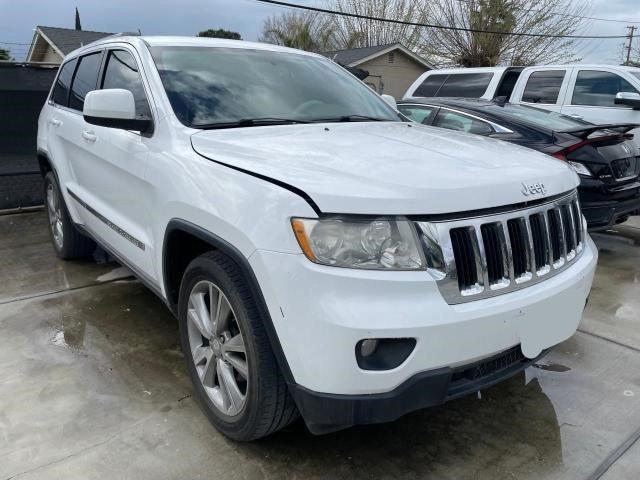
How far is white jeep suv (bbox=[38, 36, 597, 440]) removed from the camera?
2.01 m

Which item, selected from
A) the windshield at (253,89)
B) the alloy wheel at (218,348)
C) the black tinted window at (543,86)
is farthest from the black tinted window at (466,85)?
the alloy wheel at (218,348)

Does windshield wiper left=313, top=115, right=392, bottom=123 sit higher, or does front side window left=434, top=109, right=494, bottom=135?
windshield wiper left=313, top=115, right=392, bottom=123

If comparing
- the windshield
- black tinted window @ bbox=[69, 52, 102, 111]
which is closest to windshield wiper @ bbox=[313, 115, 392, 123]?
the windshield

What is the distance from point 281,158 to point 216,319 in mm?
784

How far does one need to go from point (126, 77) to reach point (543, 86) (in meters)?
6.96

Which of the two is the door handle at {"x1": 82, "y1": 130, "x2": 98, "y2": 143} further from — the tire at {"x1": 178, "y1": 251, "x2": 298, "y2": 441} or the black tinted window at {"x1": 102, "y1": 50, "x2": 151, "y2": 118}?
the tire at {"x1": 178, "y1": 251, "x2": 298, "y2": 441}

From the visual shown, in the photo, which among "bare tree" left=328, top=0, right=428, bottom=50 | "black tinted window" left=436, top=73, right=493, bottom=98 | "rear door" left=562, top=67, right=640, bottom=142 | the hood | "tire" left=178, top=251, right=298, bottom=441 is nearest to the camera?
the hood

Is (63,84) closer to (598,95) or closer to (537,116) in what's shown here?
(537,116)

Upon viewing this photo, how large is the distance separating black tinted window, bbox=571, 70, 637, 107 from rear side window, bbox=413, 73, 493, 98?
1.37 metres

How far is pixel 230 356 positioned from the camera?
254 cm

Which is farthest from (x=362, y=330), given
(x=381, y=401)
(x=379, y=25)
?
(x=379, y=25)

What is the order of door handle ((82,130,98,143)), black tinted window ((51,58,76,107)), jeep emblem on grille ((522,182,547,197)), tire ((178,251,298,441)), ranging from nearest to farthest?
tire ((178,251,298,441)), jeep emblem on grille ((522,182,547,197)), door handle ((82,130,98,143)), black tinted window ((51,58,76,107))

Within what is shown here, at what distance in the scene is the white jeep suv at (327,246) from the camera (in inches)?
79.2

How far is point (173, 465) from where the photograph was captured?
249 cm
